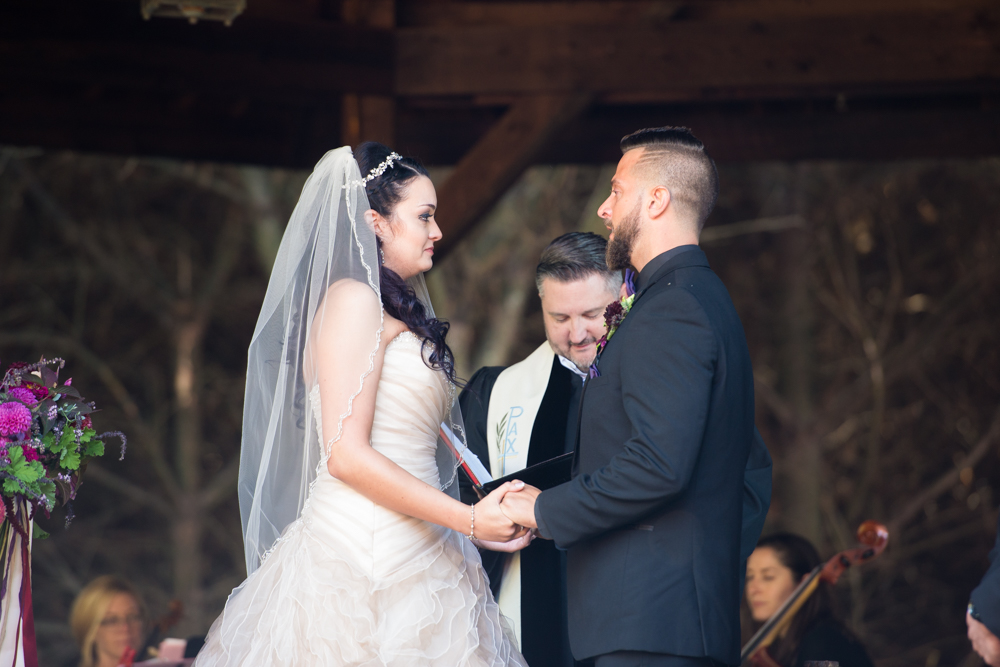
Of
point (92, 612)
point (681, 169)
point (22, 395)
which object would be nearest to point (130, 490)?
point (92, 612)

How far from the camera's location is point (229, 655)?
8.01 feet

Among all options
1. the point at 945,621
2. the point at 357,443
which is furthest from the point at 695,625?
the point at 945,621

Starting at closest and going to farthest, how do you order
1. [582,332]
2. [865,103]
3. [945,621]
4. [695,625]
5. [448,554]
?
[695,625] < [448,554] < [582,332] < [865,103] < [945,621]

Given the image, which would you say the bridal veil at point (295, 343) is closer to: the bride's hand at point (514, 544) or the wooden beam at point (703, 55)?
the bride's hand at point (514, 544)

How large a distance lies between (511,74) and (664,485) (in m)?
3.12

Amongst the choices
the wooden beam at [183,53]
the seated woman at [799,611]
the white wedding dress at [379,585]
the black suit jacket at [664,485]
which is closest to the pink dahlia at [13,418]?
the white wedding dress at [379,585]

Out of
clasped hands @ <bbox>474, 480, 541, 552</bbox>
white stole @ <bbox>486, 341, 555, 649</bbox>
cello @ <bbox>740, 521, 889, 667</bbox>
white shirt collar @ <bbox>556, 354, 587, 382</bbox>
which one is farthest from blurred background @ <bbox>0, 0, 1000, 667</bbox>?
clasped hands @ <bbox>474, 480, 541, 552</bbox>

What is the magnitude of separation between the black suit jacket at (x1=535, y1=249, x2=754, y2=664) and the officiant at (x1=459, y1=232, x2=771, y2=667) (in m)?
0.76

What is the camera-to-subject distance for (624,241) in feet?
8.12

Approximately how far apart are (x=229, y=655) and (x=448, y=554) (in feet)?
1.83

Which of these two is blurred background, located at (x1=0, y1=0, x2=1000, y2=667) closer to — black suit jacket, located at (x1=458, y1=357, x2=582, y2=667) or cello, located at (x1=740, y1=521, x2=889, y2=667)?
cello, located at (x1=740, y1=521, x2=889, y2=667)

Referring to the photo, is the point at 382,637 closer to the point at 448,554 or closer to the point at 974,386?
the point at 448,554

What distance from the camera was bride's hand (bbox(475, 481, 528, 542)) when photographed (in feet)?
8.05

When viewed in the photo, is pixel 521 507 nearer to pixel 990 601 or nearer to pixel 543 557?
pixel 543 557
